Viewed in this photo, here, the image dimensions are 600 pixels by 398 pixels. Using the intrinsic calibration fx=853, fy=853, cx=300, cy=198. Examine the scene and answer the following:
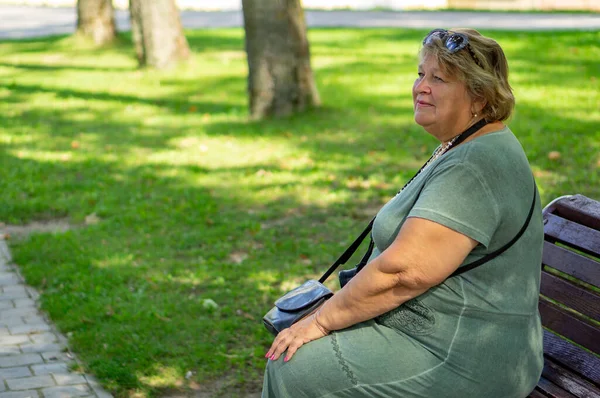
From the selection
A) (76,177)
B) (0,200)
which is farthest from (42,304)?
(76,177)

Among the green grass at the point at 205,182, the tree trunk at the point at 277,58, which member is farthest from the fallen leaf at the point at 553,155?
the tree trunk at the point at 277,58

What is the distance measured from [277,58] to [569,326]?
739 cm

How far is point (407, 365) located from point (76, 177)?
645 centimetres

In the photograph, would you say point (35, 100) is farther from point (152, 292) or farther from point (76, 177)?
point (152, 292)

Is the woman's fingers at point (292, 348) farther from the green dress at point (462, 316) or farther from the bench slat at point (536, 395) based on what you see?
the bench slat at point (536, 395)

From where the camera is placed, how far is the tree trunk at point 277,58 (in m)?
10.2

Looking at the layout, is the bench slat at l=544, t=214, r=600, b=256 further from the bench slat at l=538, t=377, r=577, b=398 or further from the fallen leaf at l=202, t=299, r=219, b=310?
the fallen leaf at l=202, t=299, r=219, b=310

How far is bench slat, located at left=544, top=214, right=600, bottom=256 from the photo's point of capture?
11.1ft

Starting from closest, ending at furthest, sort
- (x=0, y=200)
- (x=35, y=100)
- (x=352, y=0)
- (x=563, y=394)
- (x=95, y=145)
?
1. (x=563, y=394)
2. (x=0, y=200)
3. (x=95, y=145)
4. (x=35, y=100)
5. (x=352, y=0)

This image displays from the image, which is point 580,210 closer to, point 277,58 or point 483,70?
point 483,70

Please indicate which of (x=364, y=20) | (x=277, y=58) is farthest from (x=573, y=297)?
(x=364, y=20)

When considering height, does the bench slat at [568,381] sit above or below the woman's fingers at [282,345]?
below

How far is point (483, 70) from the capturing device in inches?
116

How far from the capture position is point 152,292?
569cm
